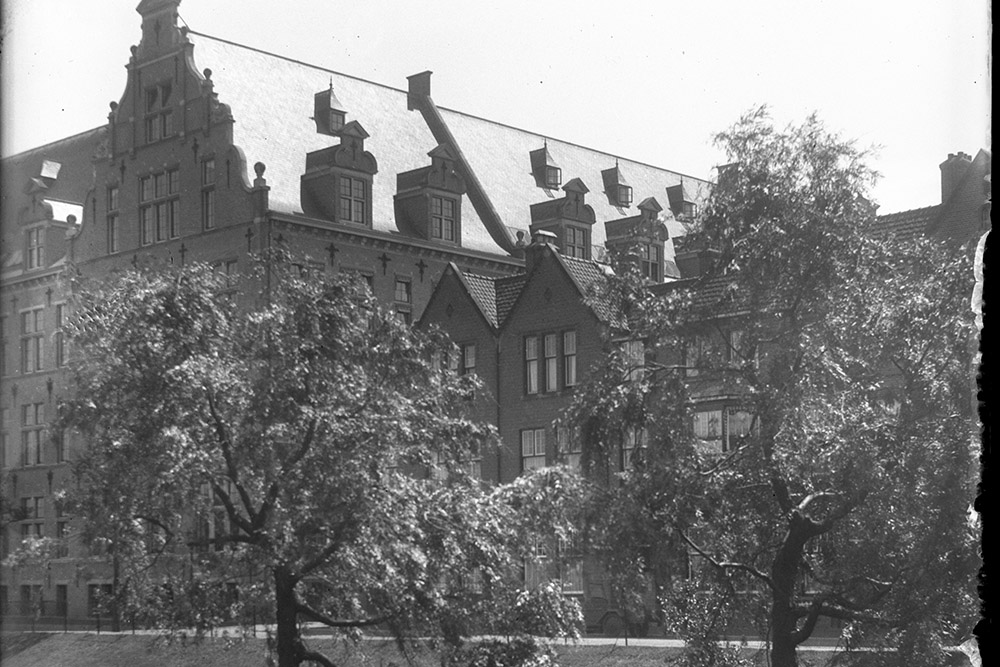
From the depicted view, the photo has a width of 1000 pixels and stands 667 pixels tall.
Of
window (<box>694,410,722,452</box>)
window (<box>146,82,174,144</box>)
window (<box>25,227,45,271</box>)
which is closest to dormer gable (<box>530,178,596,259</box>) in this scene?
window (<box>694,410,722,452</box>)

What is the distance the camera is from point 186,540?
13414mm

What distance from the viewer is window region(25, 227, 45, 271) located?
41.6 ft

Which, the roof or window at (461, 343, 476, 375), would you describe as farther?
window at (461, 343, 476, 375)

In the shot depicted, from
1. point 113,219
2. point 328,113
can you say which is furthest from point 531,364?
point 113,219

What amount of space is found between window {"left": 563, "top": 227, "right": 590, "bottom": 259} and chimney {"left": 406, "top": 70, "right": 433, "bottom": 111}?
2.80 metres

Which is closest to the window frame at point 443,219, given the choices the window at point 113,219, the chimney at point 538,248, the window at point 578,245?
the chimney at point 538,248

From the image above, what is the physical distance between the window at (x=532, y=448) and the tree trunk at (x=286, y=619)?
9.95ft

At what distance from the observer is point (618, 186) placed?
14.8 m

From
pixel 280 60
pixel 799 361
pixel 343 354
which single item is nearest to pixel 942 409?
pixel 799 361

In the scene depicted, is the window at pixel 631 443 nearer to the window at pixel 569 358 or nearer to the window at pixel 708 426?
the window at pixel 708 426

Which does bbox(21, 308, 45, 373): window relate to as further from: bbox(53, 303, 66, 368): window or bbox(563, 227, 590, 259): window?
bbox(563, 227, 590, 259): window

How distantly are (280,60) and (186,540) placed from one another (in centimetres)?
576

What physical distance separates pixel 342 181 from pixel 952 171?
8.70 m

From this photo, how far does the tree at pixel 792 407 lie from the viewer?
10594 mm
